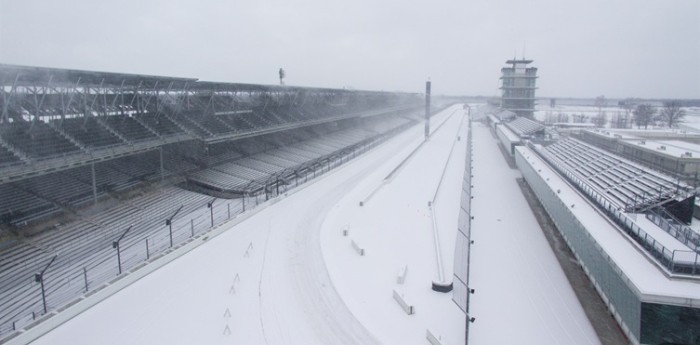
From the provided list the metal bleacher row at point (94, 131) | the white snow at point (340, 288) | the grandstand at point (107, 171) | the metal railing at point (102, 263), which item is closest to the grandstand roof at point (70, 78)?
the grandstand at point (107, 171)

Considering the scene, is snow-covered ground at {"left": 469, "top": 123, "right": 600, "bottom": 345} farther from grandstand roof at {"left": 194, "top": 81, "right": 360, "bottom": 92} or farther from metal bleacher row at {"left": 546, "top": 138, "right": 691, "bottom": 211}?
grandstand roof at {"left": 194, "top": 81, "right": 360, "bottom": 92}

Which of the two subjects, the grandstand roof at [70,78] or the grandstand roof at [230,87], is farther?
the grandstand roof at [230,87]

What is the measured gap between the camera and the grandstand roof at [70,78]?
14.2m

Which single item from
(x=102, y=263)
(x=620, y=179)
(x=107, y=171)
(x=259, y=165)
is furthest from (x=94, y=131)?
(x=620, y=179)

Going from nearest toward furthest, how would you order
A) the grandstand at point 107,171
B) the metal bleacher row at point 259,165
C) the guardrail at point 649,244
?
the guardrail at point 649,244 < the grandstand at point 107,171 < the metal bleacher row at point 259,165

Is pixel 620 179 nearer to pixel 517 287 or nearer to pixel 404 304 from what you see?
pixel 517 287

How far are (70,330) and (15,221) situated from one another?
6510 mm

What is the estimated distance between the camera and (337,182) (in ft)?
81.9

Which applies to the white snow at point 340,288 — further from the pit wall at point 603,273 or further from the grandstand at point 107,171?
the grandstand at point 107,171

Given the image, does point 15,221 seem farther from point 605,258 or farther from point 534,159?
point 534,159

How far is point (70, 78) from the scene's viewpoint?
655 inches

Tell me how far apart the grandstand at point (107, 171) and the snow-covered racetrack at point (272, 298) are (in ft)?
4.86

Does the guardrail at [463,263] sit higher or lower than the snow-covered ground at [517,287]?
higher

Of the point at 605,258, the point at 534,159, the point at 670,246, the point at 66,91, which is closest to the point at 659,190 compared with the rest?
the point at 670,246
